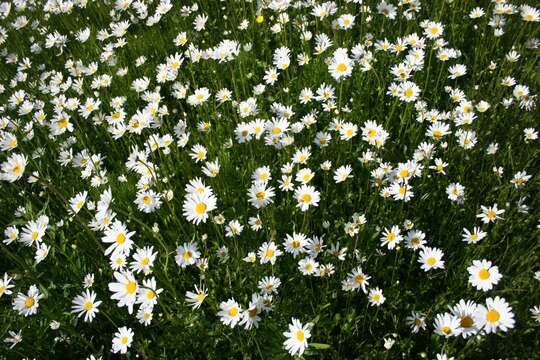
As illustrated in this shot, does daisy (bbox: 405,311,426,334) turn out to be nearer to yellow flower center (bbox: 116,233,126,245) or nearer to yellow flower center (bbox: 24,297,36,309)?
yellow flower center (bbox: 116,233,126,245)

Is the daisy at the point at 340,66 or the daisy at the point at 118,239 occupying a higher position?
the daisy at the point at 340,66

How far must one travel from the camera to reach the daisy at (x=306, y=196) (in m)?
2.67

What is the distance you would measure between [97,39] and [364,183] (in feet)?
12.5

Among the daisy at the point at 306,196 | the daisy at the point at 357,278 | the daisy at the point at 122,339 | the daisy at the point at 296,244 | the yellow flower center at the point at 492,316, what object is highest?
the daisy at the point at 306,196

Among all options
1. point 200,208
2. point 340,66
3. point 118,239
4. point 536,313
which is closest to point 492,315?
point 536,313

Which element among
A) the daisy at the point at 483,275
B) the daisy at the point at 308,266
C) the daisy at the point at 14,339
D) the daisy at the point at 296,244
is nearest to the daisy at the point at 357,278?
the daisy at the point at 308,266

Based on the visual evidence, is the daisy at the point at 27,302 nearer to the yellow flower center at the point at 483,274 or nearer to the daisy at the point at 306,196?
the daisy at the point at 306,196

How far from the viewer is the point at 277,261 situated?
8.66ft

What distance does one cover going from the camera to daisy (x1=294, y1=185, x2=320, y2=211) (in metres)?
2.67

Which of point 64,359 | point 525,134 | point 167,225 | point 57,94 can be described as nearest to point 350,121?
point 525,134

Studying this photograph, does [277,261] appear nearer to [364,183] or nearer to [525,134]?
[364,183]

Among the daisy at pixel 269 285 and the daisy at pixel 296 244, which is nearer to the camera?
the daisy at pixel 269 285

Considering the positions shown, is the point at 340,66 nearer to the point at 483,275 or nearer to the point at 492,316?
the point at 483,275

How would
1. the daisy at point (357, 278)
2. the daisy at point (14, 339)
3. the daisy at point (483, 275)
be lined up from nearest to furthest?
the daisy at point (483, 275)
the daisy at point (357, 278)
the daisy at point (14, 339)
